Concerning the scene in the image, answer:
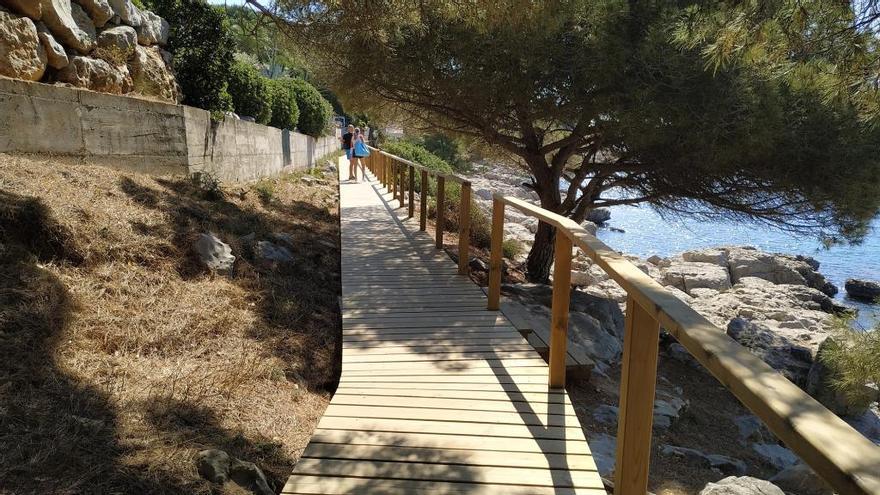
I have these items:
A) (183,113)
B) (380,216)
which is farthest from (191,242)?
(380,216)

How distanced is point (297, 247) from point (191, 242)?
6.52ft

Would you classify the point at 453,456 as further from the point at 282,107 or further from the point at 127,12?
the point at 282,107

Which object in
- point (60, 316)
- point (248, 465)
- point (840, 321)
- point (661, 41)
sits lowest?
point (840, 321)

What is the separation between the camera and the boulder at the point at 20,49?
17.8 ft

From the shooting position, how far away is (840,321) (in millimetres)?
7117

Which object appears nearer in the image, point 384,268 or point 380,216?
point 384,268

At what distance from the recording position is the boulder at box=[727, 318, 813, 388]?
32.5 ft

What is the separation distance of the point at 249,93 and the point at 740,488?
10990mm

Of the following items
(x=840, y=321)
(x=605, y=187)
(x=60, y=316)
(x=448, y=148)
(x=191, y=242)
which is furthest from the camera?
(x=448, y=148)

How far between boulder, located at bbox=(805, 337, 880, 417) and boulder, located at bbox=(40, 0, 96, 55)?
A: 943cm

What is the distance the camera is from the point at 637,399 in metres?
2.09

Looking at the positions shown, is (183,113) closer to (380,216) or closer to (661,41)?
(380,216)

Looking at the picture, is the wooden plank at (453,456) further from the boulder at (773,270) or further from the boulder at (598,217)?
the boulder at (598,217)

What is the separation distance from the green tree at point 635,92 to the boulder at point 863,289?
13.0 metres
